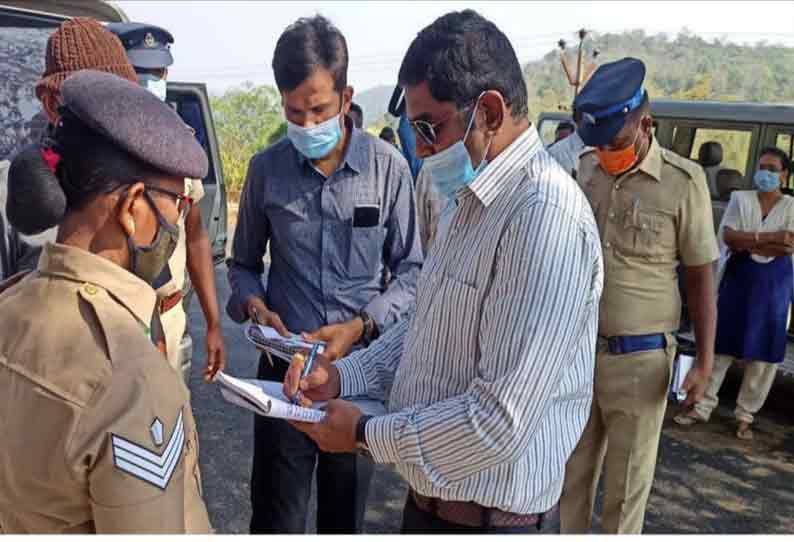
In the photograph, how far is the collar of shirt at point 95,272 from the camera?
1.22m

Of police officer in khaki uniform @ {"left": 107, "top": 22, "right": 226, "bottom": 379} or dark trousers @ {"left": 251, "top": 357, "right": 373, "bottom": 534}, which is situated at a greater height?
police officer in khaki uniform @ {"left": 107, "top": 22, "right": 226, "bottom": 379}

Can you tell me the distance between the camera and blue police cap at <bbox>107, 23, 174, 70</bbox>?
3.00 meters

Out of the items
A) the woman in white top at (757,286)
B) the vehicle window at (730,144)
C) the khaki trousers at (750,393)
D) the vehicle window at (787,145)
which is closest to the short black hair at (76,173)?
the khaki trousers at (750,393)

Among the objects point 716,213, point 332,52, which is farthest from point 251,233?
point 716,213

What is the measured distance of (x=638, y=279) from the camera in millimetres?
2770

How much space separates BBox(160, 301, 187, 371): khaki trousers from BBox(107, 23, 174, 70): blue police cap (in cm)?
103

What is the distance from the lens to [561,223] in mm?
1383

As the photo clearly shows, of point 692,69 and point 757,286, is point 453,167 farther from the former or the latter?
point 692,69

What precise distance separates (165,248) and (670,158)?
83.6 inches

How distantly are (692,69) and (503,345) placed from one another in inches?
1555

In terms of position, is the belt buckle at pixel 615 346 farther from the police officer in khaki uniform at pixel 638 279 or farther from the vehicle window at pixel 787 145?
the vehicle window at pixel 787 145

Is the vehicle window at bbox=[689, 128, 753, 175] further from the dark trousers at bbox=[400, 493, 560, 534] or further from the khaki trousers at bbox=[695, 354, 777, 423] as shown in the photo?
the dark trousers at bbox=[400, 493, 560, 534]

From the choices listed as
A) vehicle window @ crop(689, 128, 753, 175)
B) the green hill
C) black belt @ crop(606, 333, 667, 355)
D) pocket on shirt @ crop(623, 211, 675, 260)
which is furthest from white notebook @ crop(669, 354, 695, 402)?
the green hill

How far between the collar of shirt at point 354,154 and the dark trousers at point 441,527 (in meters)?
1.25
